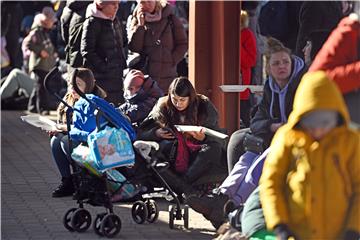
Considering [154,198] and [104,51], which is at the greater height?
[104,51]

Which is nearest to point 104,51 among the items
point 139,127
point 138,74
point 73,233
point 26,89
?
point 138,74

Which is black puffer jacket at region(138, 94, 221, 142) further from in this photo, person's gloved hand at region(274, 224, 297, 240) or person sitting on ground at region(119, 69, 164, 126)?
person's gloved hand at region(274, 224, 297, 240)

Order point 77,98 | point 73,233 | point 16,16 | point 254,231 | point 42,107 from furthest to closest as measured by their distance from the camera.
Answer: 1. point 16,16
2. point 42,107
3. point 77,98
4. point 73,233
5. point 254,231

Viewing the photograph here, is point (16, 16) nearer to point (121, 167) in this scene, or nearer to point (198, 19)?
point (198, 19)

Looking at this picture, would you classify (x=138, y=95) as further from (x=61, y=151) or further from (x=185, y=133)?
(x=185, y=133)

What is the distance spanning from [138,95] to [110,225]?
178cm

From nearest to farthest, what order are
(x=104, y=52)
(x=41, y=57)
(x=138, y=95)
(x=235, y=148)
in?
(x=235, y=148), (x=138, y=95), (x=104, y=52), (x=41, y=57)

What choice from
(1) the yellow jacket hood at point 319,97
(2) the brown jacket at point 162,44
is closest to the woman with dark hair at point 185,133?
(2) the brown jacket at point 162,44

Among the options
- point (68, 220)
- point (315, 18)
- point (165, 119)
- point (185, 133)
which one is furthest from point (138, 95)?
point (315, 18)

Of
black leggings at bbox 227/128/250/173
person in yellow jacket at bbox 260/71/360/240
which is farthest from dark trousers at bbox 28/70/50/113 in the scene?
person in yellow jacket at bbox 260/71/360/240

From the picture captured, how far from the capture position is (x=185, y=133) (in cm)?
909

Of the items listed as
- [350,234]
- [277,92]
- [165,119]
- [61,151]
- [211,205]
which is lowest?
[211,205]

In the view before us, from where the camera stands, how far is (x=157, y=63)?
1142 cm

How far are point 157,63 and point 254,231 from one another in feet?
16.6
